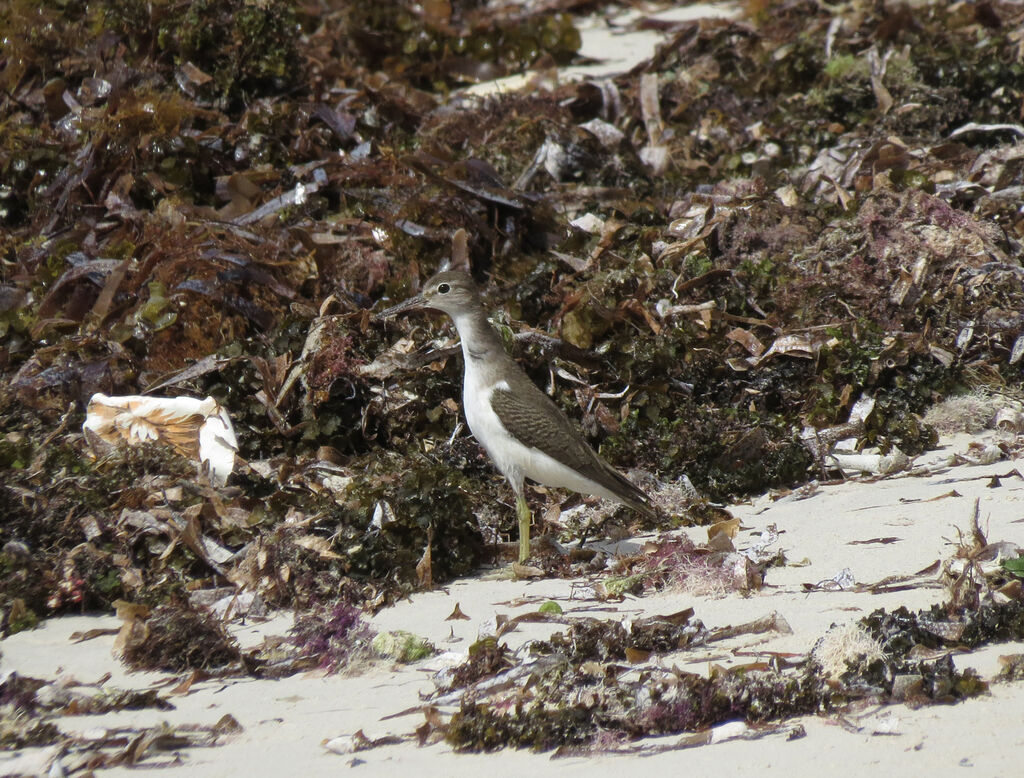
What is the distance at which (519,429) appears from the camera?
18.3 feet

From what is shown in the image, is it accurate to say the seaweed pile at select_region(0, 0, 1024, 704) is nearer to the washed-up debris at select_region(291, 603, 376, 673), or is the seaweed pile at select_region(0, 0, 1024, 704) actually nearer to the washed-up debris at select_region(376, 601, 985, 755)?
the washed-up debris at select_region(291, 603, 376, 673)

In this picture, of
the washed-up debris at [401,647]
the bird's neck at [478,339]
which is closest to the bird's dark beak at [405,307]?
the bird's neck at [478,339]

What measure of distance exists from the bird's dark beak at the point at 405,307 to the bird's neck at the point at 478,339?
1.02 feet

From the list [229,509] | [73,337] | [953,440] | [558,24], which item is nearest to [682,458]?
[953,440]

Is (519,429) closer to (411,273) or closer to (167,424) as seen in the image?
(411,273)

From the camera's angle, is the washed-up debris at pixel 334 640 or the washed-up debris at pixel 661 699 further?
the washed-up debris at pixel 334 640

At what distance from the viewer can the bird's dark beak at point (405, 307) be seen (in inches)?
244

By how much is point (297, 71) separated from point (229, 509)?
13.9 feet

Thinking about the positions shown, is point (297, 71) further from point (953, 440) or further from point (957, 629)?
point (957, 629)

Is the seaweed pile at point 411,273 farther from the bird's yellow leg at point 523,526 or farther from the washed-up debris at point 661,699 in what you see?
the washed-up debris at point 661,699

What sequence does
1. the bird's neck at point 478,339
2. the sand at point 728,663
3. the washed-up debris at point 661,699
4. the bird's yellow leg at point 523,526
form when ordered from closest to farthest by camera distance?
the sand at point 728,663
the washed-up debris at point 661,699
the bird's yellow leg at point 523,526
the bird's neck at point 478,339

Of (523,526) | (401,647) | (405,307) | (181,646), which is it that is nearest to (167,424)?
(405,307)

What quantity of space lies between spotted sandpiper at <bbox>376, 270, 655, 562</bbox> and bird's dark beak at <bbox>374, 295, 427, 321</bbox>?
0.22 metres

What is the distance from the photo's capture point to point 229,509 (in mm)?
→ 5172
